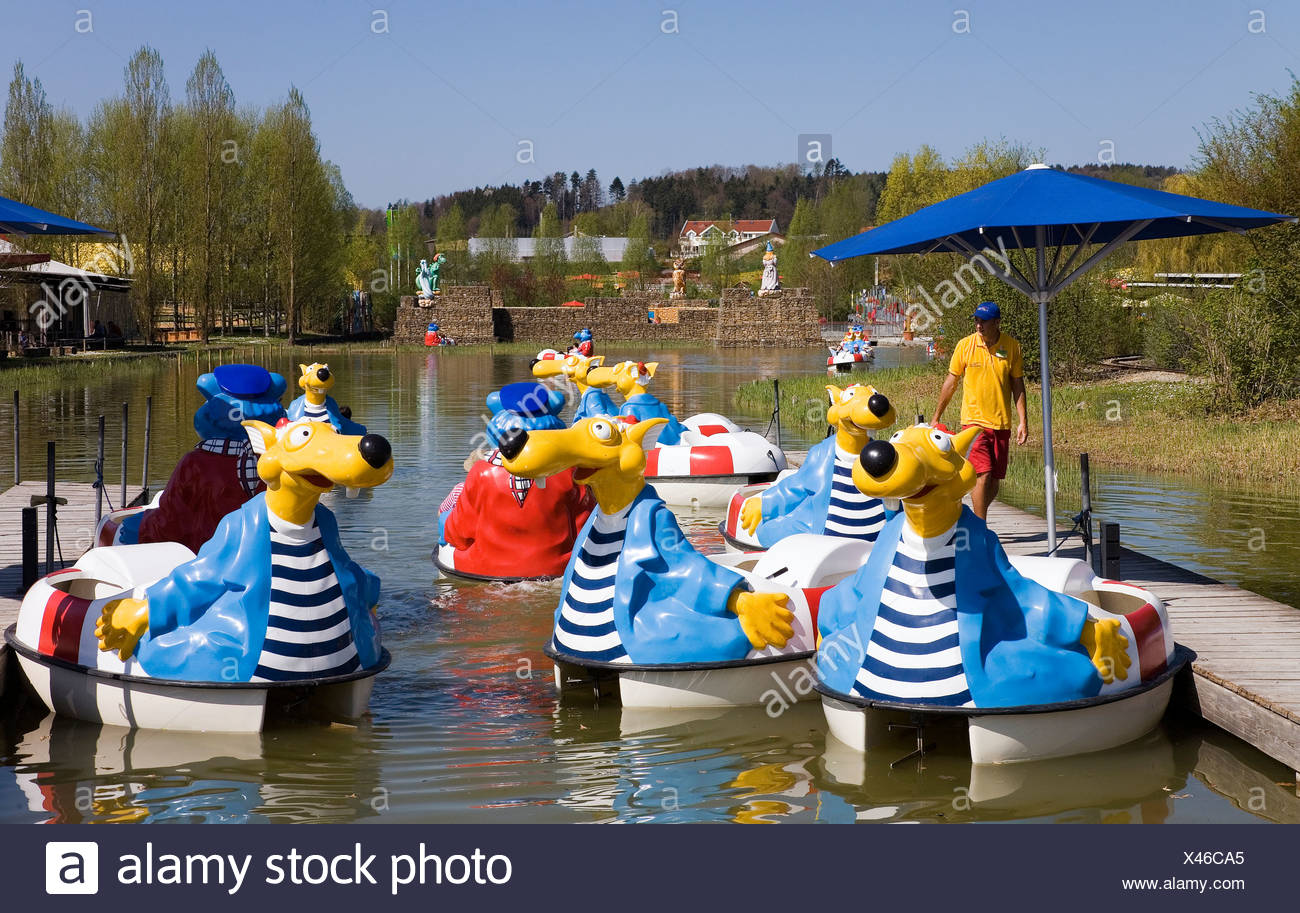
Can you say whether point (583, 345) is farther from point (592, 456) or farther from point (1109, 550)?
point (592, 456)

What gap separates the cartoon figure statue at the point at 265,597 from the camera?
21.8ft

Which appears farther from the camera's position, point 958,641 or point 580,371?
point 580,371

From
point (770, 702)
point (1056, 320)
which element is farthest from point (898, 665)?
point (1056, 320)

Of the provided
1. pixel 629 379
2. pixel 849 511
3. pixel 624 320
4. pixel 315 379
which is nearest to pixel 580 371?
pixel 629 379

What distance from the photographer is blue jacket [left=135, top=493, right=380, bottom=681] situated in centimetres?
671

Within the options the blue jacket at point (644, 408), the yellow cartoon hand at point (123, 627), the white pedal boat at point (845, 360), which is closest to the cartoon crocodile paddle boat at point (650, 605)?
the yellow cartoon hand at point (123, 627)

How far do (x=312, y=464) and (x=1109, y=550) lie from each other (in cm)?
527

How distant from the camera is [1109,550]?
9.05 metres

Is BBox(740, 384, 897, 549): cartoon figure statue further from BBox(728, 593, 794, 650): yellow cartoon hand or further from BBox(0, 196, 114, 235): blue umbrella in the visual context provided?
BBox(0, 196, 114, 235): blue umbrella

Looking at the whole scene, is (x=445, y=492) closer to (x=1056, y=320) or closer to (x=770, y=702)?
(x=770, y=702)

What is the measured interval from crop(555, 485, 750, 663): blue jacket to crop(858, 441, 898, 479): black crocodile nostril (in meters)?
1.51

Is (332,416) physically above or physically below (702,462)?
above

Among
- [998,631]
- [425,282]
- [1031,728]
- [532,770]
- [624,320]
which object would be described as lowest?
[532,770]
